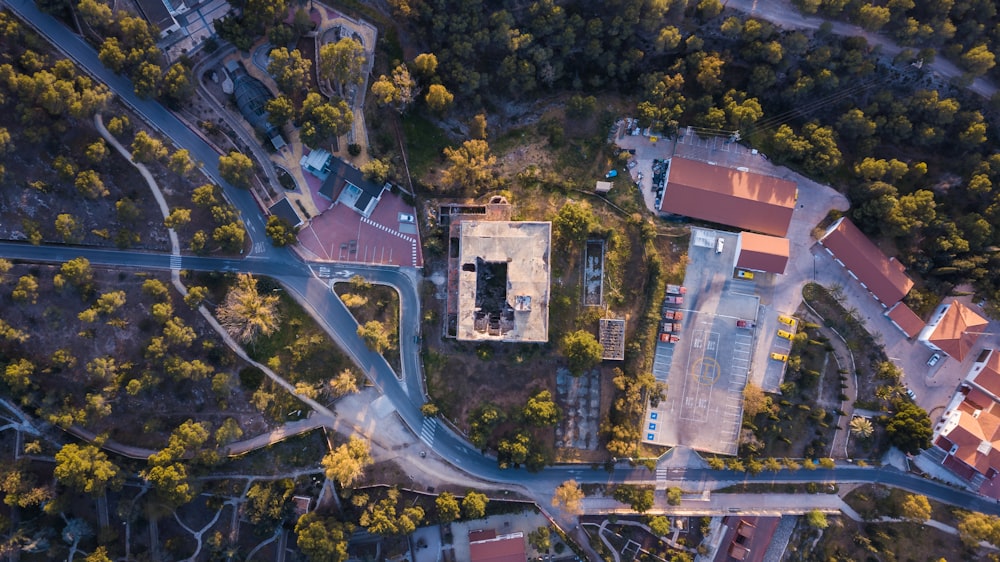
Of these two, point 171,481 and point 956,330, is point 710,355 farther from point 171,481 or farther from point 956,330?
point 171,481

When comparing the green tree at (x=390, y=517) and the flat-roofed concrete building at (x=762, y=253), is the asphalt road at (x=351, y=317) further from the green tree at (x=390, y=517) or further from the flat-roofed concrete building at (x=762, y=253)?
the flat-roofed concrete building at (x=762, y=253)

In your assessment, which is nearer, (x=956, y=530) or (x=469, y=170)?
(x=469, y=170)

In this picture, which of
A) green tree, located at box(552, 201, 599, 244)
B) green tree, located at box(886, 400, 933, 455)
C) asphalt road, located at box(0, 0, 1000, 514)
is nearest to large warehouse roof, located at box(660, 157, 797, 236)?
green tree, located at box(552, 201, 599, 244)

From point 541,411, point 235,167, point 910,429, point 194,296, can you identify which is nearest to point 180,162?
point 235,167

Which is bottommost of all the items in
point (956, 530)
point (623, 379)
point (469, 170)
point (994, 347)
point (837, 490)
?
point (956, 530)

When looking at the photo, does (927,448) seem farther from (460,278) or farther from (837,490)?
(460,278)

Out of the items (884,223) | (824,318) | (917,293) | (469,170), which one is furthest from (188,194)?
(917,293)

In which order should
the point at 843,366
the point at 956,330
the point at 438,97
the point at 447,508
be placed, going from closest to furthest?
the point at 438,97 < the point at 447,508 < the point at 956,330 < the point at 843,366
